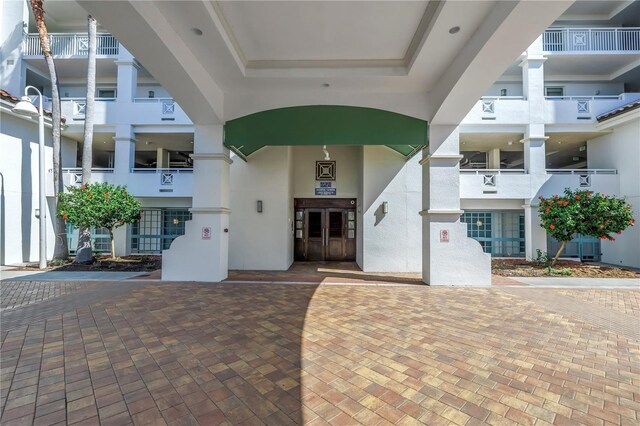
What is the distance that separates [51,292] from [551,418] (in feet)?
25.8

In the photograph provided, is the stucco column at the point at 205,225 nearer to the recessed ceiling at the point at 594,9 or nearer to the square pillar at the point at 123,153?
the square pillar at the point at 123,153

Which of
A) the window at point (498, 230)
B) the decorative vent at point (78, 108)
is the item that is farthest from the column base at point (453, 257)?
the decorative vent at point (78, 108)

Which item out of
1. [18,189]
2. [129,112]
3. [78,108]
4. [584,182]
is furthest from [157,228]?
[584,182]

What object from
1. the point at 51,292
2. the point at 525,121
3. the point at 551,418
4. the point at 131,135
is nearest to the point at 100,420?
the point at 551,418

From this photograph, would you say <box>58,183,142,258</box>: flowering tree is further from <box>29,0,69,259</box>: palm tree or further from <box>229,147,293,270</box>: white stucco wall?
<box>229,147,293,270</box>: white stucco wall

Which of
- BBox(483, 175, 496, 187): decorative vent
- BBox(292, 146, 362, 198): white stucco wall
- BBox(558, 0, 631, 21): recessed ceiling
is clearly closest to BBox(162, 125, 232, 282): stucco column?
BBox(292, 146, 362, 198): white stucco wall

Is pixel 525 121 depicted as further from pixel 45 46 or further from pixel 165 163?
pixel 45 46

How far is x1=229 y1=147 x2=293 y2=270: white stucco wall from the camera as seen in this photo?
859cm

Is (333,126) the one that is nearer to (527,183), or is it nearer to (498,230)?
(527,183)

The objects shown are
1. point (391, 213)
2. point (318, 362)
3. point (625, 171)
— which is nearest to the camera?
point (318, 362)

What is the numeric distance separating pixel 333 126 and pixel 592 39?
13.3 metres

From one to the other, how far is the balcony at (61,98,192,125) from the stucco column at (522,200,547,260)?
13.8 m

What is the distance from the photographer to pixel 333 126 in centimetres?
655

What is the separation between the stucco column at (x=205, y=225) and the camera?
6.58 m
